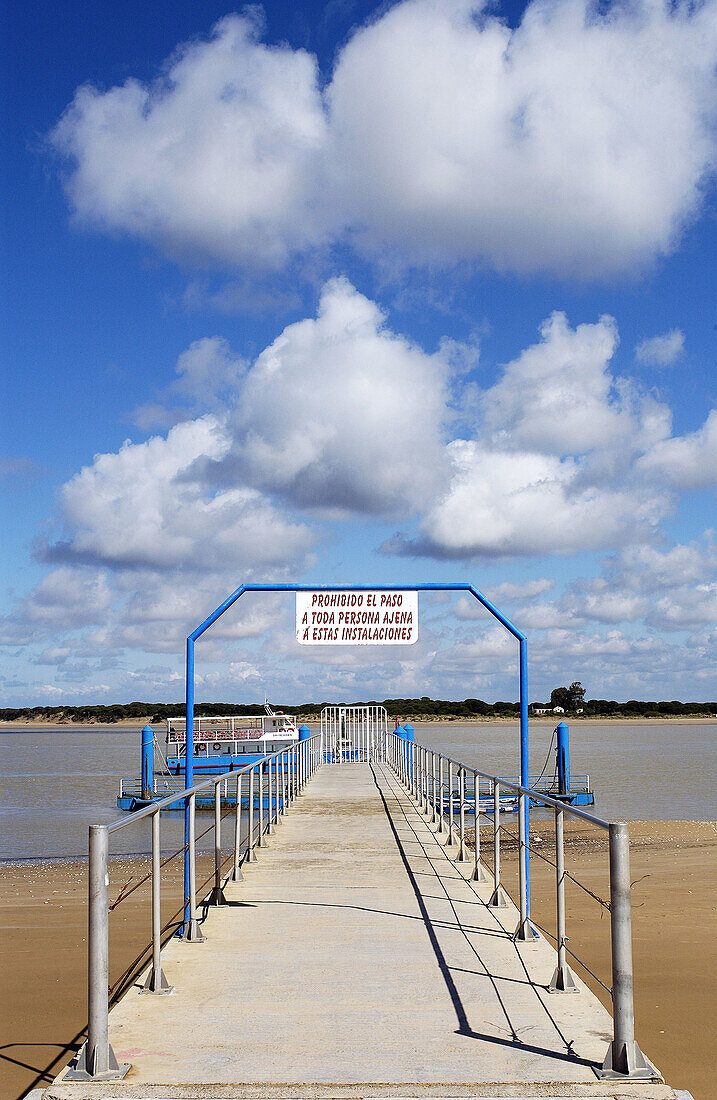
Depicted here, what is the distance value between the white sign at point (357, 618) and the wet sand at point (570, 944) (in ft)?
12.5

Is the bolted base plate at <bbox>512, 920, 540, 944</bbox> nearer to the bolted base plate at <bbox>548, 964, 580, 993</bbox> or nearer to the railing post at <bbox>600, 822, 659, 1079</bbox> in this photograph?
the bolted base plate at <bbox>548, 964, 580, 993</bbox>

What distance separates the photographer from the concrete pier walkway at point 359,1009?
4.12m

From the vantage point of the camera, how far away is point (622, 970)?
13.6ft

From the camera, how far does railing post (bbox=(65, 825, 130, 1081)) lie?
4.20 metres

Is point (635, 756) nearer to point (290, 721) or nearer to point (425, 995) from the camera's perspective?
point (290, 721)

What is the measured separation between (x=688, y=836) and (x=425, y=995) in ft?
59.6

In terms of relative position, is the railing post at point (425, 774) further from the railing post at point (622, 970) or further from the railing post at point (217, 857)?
the railing post at point (622, 970)

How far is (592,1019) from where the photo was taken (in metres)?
4.88

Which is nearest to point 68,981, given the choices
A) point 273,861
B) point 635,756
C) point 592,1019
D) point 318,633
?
point 273,861

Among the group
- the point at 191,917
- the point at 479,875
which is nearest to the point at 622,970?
the point at 191,917

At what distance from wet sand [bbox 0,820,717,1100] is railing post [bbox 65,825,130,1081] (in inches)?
40.0

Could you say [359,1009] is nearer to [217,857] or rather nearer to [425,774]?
[217,857]

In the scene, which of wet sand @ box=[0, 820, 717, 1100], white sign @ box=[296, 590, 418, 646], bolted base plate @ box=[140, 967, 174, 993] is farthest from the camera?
white sign @ box=[296, 590, 418, 646]

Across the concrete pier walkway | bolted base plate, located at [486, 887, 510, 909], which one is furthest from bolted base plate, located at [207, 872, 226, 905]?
bolted base plate, located at [486, 887, 510, 909]
